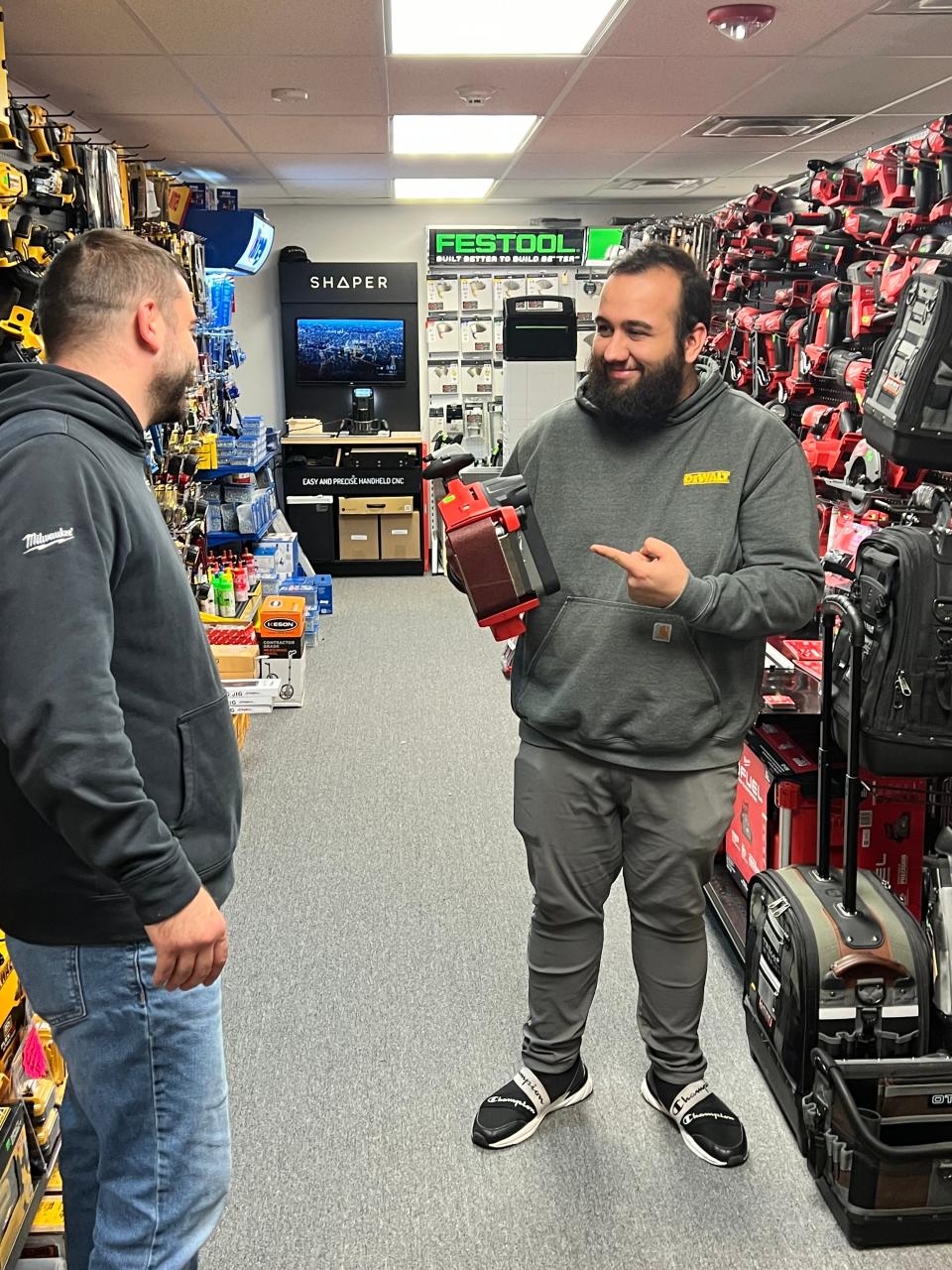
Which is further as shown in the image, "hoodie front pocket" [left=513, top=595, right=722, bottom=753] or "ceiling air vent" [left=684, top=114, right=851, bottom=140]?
"ceiling air vent" [left=684, top=114, right=851, bottom=140]

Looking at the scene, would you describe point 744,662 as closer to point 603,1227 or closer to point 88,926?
point 603,1227

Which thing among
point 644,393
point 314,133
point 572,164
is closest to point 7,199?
point 644,393

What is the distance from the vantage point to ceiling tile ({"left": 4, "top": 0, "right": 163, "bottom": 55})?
3502 mm

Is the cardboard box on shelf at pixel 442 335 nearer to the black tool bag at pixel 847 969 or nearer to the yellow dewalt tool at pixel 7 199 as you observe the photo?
the yellow dewalt tool at pixel 7 199

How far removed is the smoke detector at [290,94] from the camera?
4.67 metres

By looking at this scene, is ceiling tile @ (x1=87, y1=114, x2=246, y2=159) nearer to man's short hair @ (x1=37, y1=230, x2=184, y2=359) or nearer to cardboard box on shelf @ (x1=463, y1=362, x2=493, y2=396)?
cardboard box on shelf @ (x1=463, y1=362, x2=493, y2=396)

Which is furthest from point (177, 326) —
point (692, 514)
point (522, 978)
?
point (522, 978)

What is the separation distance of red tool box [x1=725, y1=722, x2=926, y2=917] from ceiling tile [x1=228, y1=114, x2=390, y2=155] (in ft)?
12.5

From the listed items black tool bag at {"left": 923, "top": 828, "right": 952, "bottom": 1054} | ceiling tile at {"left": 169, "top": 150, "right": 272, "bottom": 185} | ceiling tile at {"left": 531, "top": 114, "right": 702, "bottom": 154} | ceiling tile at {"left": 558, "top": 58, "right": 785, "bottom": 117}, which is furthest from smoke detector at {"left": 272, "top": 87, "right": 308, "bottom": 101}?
black tool bag at {"left": 923, "top": 828, "right": 952, "bottom": 1054}

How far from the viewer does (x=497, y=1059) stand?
2.69 meters

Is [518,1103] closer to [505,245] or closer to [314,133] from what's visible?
[314,133]

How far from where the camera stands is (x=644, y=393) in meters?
2.11

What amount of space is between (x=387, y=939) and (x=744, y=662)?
158 centimetres

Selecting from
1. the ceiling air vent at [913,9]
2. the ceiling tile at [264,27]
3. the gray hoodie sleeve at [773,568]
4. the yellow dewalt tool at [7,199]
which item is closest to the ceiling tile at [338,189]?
the ceiling tile at [264,27]
